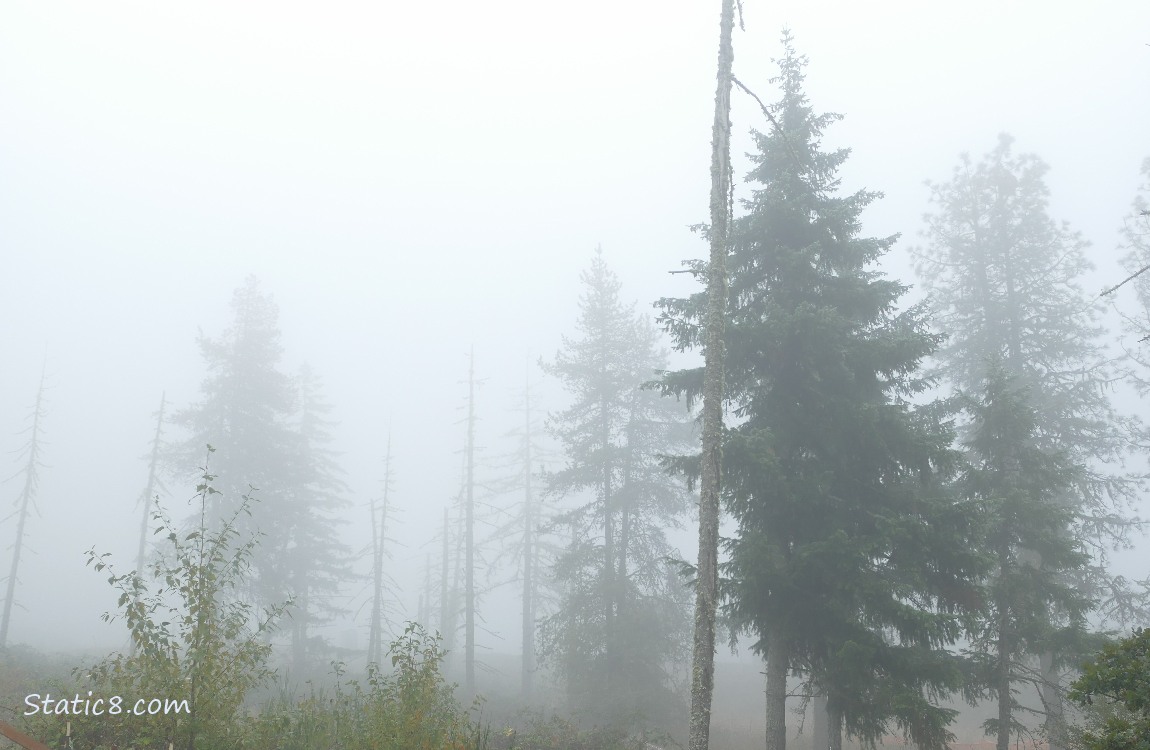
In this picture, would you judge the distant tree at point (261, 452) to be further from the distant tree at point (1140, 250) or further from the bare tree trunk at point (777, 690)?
the distant tree at point (1140, 250)

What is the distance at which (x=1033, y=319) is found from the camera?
768 inches

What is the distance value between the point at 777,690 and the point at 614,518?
Answer: 13.9 meters

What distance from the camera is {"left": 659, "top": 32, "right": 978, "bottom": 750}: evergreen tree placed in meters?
9.74

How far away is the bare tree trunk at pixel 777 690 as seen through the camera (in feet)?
35.7

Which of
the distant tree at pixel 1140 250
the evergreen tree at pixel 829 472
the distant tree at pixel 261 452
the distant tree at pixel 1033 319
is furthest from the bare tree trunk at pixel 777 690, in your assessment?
the distant tree at pixel 261 452

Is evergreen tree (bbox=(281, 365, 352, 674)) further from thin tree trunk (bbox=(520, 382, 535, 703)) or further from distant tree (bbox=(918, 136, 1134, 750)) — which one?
distant tree (bbox=(918, 136, 1134, 750))

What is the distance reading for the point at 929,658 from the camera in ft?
31.2

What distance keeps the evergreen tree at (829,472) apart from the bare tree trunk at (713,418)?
42.2 inches

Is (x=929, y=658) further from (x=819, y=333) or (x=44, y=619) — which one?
(x=44, y=619)

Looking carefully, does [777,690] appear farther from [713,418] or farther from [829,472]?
[713,418]

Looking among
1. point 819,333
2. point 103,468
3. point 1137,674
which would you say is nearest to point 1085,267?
point 819,333

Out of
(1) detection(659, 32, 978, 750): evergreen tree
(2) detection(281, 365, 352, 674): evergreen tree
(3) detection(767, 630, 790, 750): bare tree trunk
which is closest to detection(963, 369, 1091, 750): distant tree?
(1) detection(659, 32, 978, 750): evergreen tree

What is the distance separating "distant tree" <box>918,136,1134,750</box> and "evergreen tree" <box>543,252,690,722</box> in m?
10.4

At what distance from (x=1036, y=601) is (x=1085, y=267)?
13.3m
